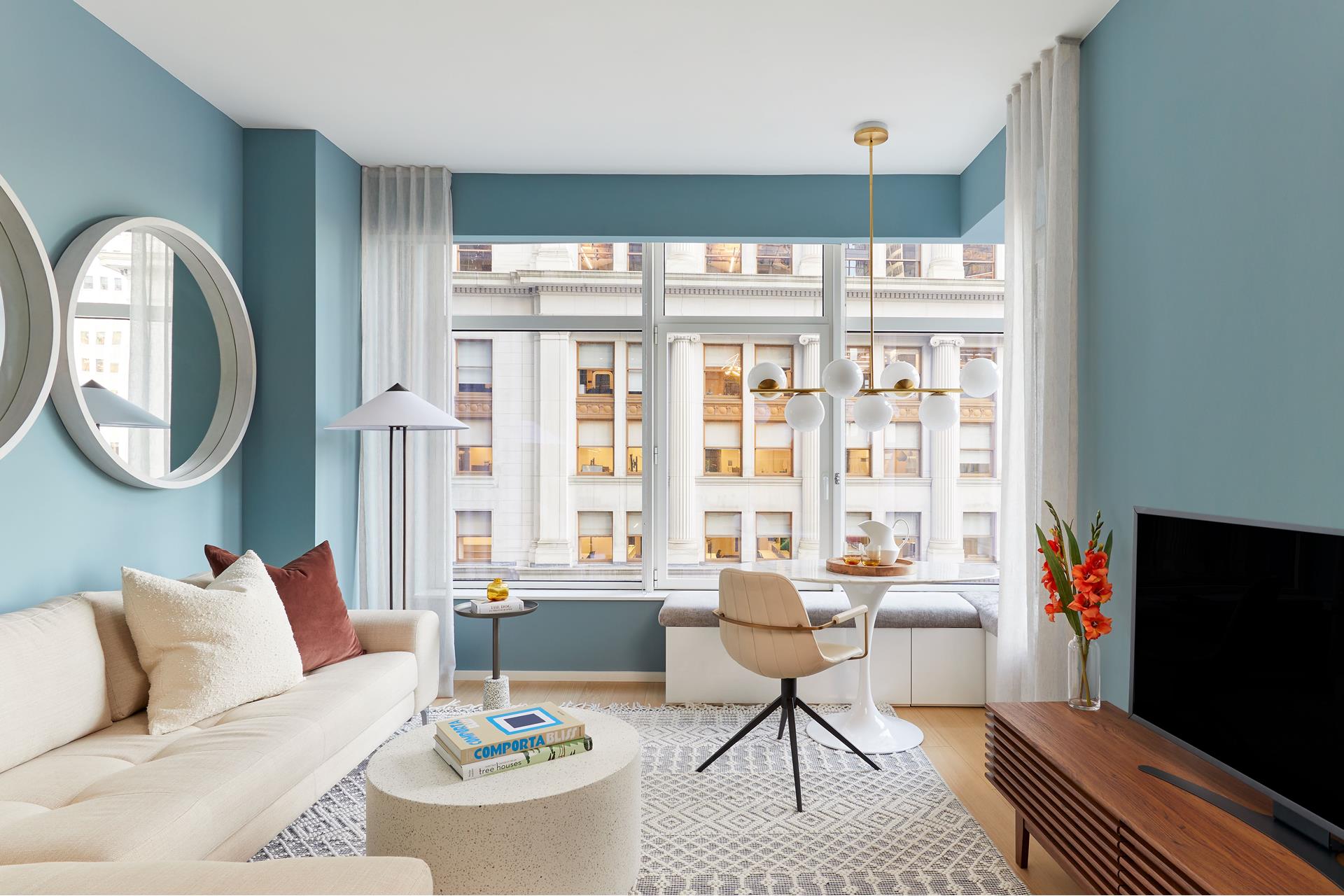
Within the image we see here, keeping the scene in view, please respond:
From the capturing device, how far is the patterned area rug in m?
2.29

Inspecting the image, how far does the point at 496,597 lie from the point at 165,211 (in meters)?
2.03

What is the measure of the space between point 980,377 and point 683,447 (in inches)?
70.1

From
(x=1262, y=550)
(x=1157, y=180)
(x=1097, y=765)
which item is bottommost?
(x=1097, y=765)

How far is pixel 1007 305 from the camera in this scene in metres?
3.21

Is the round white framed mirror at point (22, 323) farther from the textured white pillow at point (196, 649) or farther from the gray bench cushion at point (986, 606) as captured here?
the gray bench cushion at point (986, 606)

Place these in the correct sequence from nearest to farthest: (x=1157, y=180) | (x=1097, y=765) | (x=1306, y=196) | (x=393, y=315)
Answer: (x=1306, y=196) → (x=1097, y=765) → (x=1157, y=180) → (x=393, y=315)

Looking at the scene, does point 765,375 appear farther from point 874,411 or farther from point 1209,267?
point 1209,267

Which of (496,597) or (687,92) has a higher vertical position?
(687,92)

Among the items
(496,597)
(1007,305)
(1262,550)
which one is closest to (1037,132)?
(1007,305)

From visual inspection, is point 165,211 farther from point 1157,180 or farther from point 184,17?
point 1157,180

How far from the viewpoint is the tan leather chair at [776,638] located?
290cm

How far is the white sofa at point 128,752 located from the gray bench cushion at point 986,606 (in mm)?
2749

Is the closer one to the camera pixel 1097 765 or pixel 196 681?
pixel 1097 765

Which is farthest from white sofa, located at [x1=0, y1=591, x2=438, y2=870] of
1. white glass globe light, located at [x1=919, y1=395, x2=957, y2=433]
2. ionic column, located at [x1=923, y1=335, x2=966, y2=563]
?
ionic column, located at [x1=923, y1=335, x2=966, y2=563]
